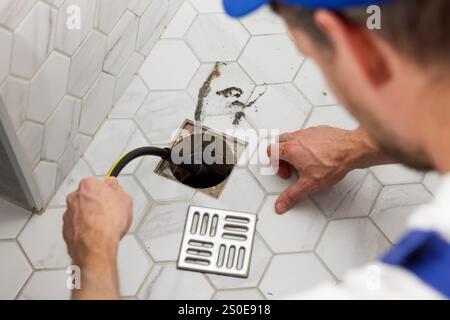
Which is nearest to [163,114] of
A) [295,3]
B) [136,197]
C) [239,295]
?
[136,197]

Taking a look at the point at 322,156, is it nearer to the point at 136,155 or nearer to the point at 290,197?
the point at 290,197

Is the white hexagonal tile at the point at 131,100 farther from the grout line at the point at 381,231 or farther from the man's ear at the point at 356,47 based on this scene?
the man's ear at the point at 356,47

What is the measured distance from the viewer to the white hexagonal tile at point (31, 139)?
2.52 ft

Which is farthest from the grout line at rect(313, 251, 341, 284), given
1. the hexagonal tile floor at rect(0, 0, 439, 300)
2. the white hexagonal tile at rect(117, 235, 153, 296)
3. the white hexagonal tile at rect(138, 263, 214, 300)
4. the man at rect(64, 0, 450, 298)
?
the man at rect(64, 0, 450, 298)

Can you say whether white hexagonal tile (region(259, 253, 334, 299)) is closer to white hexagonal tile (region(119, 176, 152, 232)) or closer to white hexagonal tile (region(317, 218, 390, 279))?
white hexagonal tile (region(317, 218, 390, 279))

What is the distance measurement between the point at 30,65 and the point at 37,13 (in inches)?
3.1

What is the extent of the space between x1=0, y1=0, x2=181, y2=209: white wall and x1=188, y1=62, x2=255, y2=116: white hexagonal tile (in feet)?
0.45

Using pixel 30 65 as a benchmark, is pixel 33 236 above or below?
below

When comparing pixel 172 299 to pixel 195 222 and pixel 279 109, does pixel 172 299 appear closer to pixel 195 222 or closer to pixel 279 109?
pixel 195 222

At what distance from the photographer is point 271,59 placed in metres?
1.12

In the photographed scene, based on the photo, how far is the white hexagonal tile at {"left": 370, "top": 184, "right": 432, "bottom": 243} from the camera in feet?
3.15
